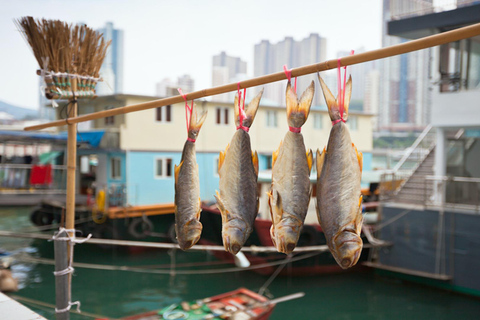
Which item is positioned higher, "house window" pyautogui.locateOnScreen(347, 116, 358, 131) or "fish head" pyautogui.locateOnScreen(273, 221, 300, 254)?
"house window" pyautogui.locateOnScreen(347, 116, 358, 131)

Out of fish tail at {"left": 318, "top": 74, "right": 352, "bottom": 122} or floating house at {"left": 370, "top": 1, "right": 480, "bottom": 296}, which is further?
floating house at {"left": 370, "top": 1, "right": 480, "bottom": 296}

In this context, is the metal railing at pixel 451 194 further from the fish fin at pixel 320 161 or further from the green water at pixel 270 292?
the fish fin at pixel 320 161

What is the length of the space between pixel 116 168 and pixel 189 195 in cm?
1357

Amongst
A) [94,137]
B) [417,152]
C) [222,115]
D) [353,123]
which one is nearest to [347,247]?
[417,152]

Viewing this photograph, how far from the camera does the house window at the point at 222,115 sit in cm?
1672

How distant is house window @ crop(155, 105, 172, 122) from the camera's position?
15.4 metres

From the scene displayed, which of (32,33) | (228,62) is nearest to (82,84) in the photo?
(32,33)

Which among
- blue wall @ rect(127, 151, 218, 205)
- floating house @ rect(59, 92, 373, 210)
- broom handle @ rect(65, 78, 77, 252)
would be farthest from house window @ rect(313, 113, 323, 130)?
broom handle @ rect(65, 78, 77, 252)

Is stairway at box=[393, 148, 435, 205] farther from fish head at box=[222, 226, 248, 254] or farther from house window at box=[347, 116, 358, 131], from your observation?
fish head at box=[222, 226, 248, 254]

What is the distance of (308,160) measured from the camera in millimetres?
2104

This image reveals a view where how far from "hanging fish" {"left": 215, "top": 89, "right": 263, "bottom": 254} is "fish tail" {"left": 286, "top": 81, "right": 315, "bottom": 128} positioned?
206 millimetres

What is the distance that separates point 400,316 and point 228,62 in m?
36.6

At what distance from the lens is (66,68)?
3611 mm

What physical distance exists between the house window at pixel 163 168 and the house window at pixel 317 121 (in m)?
6.65
